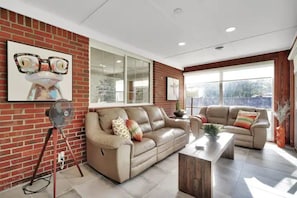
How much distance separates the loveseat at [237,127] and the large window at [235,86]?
1.40ft

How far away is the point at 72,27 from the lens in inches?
89.3

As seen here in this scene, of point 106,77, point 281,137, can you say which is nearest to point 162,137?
point 106,77

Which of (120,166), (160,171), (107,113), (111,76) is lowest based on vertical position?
(160,171)

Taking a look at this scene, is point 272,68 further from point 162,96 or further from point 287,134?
point 162,96

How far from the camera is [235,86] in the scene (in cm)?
434

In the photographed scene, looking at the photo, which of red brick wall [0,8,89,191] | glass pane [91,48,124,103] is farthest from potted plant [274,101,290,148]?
red brick wall [0,8,89,191]

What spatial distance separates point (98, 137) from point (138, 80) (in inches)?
75.3

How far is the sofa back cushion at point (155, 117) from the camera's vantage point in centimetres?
328

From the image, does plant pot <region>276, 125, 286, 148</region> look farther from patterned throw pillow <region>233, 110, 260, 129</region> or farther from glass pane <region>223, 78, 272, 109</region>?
glass pane <region>223, 78, 272, 109</region>

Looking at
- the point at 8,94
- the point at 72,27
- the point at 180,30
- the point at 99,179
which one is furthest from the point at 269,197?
the point at 72,27

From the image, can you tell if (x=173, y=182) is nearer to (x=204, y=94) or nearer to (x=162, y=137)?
(x=162, y=137)

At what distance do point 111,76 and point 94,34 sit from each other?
2.66 ft

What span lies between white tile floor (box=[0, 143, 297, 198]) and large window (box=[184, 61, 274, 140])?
6.22 feet

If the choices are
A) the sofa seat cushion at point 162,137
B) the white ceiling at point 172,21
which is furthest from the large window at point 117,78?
the sofa seat cushion at point 162,137
